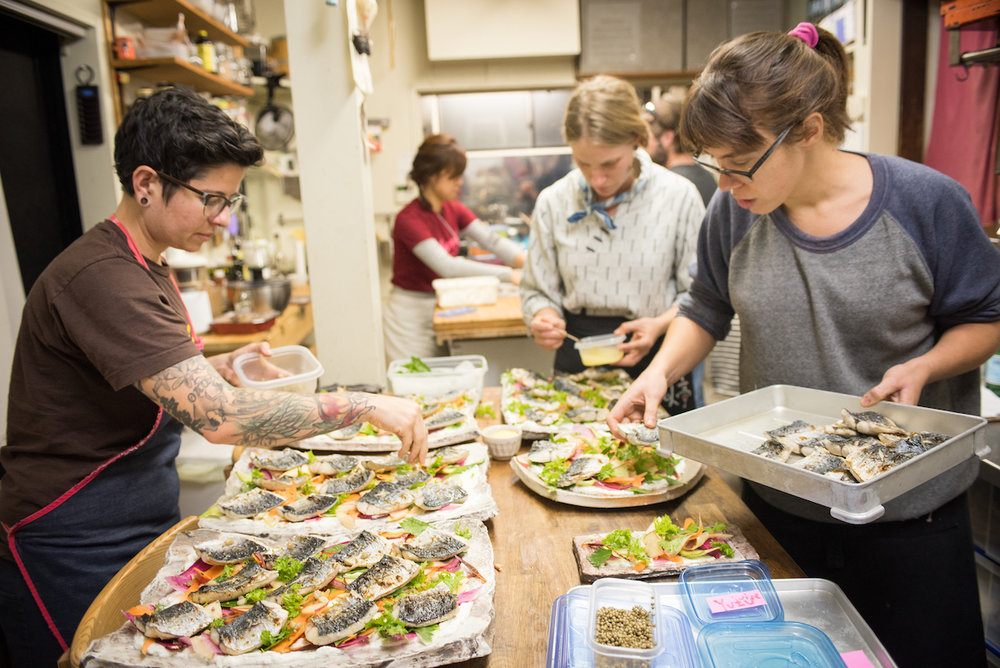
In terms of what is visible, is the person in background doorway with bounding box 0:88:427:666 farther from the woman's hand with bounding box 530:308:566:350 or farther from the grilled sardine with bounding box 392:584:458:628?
the woman's hand with bounding box 530:308:566:350

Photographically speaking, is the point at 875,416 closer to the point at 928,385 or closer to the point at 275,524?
the point at 928,385

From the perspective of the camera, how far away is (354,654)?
3.65ft

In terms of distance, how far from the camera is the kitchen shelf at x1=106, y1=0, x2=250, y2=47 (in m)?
3.67

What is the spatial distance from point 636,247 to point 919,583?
1.41 meters

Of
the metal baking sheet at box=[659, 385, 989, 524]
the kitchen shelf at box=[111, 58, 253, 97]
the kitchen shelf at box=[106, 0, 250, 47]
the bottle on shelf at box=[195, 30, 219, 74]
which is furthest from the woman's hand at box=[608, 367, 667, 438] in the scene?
the bottle on shelf at box=[195, 30, 219, 74]

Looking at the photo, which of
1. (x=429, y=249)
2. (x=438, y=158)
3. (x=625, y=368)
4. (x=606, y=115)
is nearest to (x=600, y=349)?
(x=625, y=368)

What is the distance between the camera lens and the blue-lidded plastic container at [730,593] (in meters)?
1.15

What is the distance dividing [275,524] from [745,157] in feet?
4.57

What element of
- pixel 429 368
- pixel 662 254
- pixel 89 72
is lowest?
pixel 429 368

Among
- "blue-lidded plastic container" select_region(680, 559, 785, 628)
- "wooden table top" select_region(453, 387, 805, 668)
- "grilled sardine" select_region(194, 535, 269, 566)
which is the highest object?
"grilled sardine" select_region(194, 535, 269, 566)

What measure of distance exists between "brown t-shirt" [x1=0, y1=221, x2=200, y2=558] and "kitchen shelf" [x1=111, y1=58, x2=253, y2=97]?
261cm

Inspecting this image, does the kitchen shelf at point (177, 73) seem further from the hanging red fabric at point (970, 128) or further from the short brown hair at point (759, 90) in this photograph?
the hanging red fabric at point (970, 128)

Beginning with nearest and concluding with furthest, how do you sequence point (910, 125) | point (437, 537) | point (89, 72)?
1. point (437, 537)
2. point (89, 72)
3. point (910, 125)

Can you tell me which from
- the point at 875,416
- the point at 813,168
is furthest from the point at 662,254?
the point at 875,416
